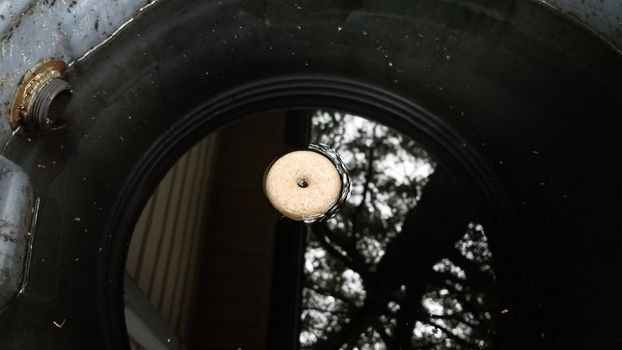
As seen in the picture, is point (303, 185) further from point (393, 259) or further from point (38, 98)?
point (38, 98)

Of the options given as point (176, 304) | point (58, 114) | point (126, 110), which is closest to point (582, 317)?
point (176, 304)

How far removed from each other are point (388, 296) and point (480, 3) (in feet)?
2.67

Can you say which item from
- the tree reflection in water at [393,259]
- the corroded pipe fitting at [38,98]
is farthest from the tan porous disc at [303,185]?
the corroded pipe fitting at [38,98]

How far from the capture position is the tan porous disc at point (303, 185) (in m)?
1.50

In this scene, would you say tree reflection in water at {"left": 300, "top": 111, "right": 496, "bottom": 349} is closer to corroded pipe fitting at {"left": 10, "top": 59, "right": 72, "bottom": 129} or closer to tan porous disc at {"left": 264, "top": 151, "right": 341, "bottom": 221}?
tan porous disc at {"left": 264, "top": 151, "right": 341, "bottom": 221}

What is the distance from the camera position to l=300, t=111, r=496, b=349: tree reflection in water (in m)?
1.41

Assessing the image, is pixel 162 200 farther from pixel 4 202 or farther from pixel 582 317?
pixel 582 317

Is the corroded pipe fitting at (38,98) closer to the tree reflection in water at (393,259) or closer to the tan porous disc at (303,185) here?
the tan porous disc at (303,185)

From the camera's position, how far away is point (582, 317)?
4.52 ft

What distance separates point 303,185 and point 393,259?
0.28 m

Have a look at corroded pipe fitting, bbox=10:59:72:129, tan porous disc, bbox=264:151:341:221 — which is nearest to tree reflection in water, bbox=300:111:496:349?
tan porous disc, bbox=264:151:341:221

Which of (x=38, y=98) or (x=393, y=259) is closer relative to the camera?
(x=38, y=98)

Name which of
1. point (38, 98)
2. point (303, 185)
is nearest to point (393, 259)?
point (303, 185)

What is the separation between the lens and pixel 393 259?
1494mm
